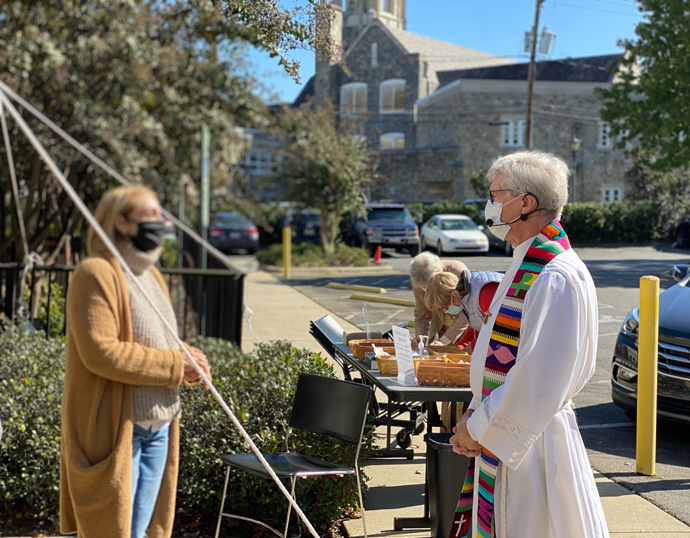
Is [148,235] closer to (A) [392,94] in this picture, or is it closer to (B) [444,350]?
(B) [444,350]

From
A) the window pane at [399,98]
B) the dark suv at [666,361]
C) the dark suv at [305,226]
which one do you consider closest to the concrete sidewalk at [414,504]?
the dark suv at [666,361]

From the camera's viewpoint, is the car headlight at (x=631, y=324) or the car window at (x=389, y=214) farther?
the car window at (x=389, y=214)

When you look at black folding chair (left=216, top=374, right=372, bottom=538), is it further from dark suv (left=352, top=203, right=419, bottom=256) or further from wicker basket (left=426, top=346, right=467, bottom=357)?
dark suv (left=352, top=203, right=419, bottom=256)

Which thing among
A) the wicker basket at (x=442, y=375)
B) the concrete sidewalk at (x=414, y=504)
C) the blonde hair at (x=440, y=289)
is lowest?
the concrete sidewalk at (x=414, y=504)

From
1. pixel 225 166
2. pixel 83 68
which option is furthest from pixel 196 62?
pixel 225 166

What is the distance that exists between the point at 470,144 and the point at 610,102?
4300 millimetres

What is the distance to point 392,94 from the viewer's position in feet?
146

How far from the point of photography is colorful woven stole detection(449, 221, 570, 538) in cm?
286

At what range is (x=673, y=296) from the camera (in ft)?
21.2

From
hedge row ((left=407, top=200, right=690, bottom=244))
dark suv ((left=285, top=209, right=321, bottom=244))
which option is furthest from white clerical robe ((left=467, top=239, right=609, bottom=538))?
dark suv ((left=285, top=209, right=321, bottom=244))

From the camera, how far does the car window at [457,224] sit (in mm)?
6785

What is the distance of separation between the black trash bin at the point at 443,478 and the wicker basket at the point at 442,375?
0.28 meters

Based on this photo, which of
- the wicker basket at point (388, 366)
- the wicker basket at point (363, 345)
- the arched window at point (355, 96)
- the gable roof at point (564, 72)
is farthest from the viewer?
the arched window at point (355, 96)

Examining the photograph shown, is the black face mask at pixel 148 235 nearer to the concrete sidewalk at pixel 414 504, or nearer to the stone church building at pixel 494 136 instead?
the concrete sidewalk at pixel 414 504
